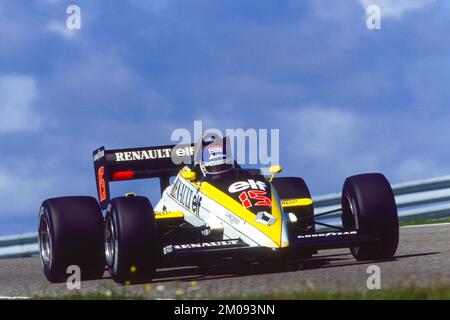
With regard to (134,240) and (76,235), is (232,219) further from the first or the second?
(76,235)

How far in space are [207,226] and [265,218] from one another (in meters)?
0.74

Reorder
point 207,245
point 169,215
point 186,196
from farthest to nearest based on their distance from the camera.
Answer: point 186,196 → point 169,215 → point 207,245

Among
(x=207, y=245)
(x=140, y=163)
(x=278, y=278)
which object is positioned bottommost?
(x=278, y=278)

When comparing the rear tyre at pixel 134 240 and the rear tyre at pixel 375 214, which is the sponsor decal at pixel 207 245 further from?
the rear tyre at pixel 375 214

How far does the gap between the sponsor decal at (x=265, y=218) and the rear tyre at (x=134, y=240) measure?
1.03 m

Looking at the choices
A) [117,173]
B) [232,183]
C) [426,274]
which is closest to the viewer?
[426,274]

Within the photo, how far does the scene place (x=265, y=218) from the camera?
9.98 metres

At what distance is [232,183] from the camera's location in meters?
10.5

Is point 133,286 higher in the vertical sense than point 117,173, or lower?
lower

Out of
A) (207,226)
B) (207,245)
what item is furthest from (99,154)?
(207,245)
